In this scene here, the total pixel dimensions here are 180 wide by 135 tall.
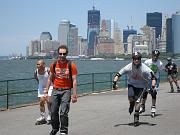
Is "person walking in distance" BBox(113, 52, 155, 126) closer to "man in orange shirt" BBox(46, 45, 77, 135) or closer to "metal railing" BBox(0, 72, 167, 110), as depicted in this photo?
"man in orange shirt" BBox(46, 45, 77, 135)

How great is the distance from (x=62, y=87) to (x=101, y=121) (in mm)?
2789

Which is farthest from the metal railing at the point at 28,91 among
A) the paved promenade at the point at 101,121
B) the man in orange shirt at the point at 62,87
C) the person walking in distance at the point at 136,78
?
the man in orange shirt at the point at 62,87

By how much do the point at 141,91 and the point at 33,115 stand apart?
383 centimetres

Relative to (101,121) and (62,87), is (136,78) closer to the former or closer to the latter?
(101,121)

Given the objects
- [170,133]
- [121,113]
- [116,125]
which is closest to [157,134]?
[170,133]

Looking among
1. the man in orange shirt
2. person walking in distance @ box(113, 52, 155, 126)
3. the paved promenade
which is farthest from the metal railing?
the man in orange shirt

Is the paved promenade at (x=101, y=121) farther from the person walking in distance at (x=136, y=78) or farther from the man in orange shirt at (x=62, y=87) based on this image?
the man in orange shirt at (x=62, y=87)

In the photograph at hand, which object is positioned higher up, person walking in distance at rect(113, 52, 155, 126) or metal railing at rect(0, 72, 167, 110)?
person walking in distance at rect(113, 52, 155, 126)

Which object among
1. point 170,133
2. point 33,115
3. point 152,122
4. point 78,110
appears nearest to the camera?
point 170,133

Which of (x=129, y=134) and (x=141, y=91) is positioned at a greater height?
(x=141, y=91)

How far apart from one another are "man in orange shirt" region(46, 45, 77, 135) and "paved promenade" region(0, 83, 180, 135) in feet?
2.81

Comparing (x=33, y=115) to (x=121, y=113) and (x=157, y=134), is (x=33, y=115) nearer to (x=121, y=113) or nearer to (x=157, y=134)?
(x=121, y=113)

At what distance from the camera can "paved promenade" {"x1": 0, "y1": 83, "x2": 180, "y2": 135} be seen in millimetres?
9641

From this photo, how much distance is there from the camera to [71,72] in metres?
8.71
